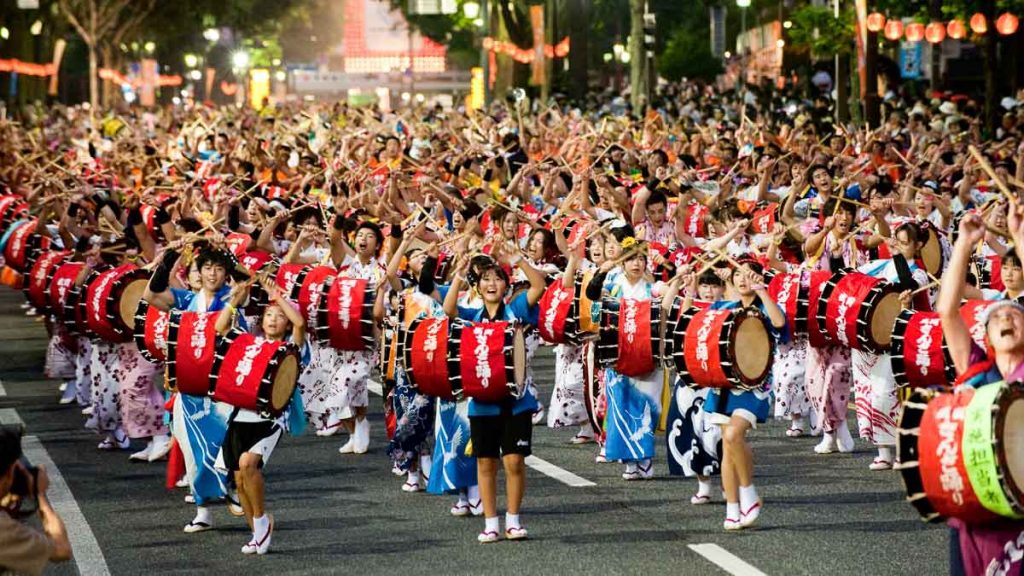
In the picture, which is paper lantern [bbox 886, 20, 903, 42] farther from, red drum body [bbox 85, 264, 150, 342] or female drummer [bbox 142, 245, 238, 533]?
female drummer [bbox 142, 245, 238, 533]

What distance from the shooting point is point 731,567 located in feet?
37.4

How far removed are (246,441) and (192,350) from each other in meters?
0.69

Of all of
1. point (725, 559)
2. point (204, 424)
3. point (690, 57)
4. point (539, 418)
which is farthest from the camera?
point (690, 57)

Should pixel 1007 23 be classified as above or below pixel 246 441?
above

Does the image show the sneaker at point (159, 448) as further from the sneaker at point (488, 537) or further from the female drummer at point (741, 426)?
the female drummer at point (741, 426)

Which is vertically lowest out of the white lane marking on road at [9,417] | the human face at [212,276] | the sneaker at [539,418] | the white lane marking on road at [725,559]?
the white lane marking on road at [725,559]

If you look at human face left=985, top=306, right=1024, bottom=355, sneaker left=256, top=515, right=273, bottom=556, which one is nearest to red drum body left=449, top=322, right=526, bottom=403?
sneaker left=256, top=515, right=273, bottom=556

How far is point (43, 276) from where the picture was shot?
18.3 m

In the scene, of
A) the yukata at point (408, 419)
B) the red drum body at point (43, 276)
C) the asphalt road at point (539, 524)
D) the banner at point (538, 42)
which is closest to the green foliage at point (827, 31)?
the banner at point (538, 42)

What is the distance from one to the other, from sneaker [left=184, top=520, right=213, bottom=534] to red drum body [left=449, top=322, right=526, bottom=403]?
72.1 inches

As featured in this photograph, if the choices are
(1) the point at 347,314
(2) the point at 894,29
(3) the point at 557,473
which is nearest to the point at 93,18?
(2) the point at 894,29

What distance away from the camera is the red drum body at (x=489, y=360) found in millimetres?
12039

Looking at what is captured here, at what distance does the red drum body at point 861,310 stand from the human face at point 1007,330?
15.7 feet

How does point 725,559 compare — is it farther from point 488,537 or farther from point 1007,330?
point 1007,330
